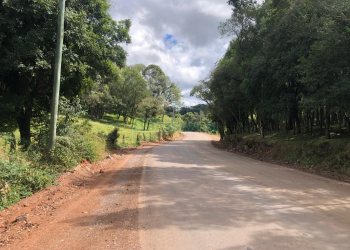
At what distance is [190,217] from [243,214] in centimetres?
119

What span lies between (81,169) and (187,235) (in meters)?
10.6

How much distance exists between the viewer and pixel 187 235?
23.5 feet

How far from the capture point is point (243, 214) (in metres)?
8.73

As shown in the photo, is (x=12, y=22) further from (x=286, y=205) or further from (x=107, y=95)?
(x=107, y=95)

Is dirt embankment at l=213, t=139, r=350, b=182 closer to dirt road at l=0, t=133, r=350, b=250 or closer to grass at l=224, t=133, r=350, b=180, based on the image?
grass at l=224, t=133, r=350, b=180

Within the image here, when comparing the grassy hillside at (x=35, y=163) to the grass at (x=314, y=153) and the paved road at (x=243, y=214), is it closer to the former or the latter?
the paved road at (x=243, y=214)

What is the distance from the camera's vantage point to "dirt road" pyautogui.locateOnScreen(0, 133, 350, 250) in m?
6.82

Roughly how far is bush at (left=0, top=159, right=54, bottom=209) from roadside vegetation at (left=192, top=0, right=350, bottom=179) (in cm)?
1250

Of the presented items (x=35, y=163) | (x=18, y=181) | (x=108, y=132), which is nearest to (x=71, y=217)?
(x=18, y=181)

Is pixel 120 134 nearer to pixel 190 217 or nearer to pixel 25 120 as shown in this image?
pixel 25 120

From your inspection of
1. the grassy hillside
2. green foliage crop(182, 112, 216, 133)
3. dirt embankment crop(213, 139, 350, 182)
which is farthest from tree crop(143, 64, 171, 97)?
the grassy hillside

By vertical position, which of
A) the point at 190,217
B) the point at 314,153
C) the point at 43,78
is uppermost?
the point at 43,78

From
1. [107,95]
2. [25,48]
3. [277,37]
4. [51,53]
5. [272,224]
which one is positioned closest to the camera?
[272,224]

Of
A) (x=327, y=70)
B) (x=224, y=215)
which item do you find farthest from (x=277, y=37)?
(x=224, y=215)
